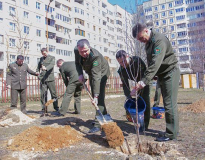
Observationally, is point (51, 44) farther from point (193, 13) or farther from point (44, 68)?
point (193, 13)

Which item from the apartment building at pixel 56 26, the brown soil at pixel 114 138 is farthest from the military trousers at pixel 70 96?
the apartment building at pixel 56 26

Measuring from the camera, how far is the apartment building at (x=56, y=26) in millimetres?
26858

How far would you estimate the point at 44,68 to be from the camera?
5879 mm

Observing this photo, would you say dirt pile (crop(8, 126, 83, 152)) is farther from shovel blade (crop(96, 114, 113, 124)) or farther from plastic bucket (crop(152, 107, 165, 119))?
plastic bucket (crop(152, 107, 165, 119))

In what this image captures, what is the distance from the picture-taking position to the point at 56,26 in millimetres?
36000

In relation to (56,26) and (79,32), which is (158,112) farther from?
(79,32)

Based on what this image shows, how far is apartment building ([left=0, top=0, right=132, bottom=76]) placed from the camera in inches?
1057

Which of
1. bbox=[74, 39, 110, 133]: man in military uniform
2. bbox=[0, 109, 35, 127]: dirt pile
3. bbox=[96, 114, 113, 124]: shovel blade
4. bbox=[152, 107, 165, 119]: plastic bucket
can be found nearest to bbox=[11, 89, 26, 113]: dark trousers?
bbox=[0, 109, 35, 127]: dirt pile

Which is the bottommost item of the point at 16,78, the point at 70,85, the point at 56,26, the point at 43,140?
the point at 43,140

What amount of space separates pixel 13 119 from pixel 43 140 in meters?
2.43

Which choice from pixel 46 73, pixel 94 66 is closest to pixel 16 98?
pixel 46 73

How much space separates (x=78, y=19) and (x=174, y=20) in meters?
25.8

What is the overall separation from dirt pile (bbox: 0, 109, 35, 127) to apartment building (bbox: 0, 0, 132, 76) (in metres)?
15.5

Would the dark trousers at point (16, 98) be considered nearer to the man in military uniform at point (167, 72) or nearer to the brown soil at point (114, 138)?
the brown soil at point (114, 138)
